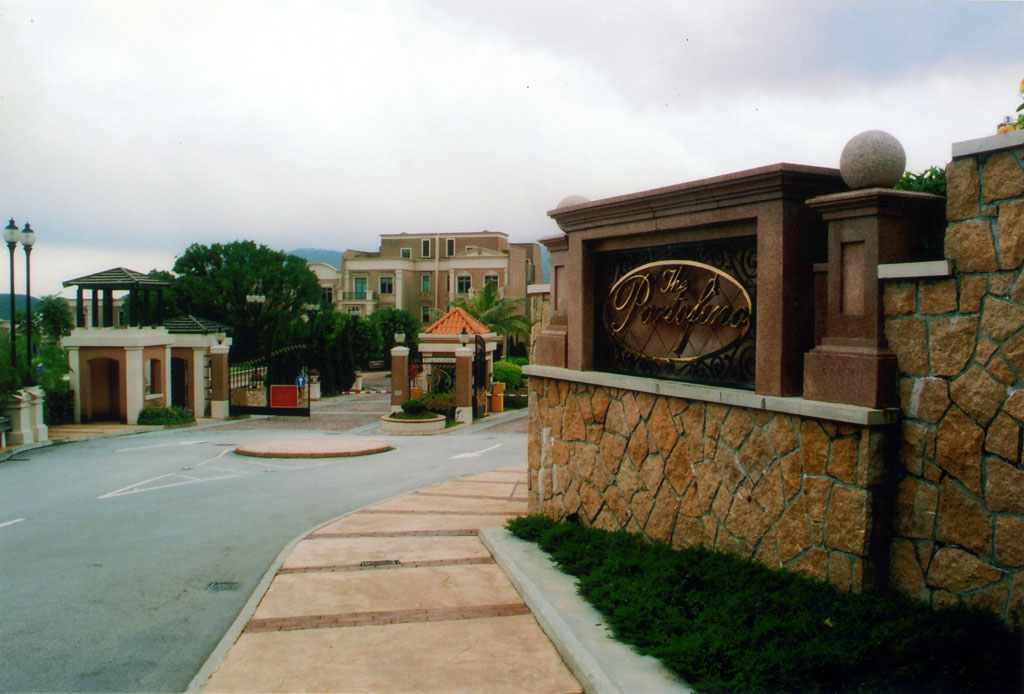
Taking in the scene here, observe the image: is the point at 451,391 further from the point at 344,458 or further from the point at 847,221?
the point at 847,221

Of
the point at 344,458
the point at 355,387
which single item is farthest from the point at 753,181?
the point at 355,387

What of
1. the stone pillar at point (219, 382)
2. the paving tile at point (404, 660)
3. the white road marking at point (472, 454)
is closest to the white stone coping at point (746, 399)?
the paving tile at point (404, 660)

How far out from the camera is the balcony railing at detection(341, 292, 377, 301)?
6636 centimetres

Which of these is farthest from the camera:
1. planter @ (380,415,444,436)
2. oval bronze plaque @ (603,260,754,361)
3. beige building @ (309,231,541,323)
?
beige building @ (309,231,541,323)

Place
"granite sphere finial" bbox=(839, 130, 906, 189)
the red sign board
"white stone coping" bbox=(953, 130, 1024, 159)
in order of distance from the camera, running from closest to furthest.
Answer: "white stone coping" bbox=(953, 130, 1024, 159)
"granite sphere finial" bbox=(839, 130, 906, 189)
the red sign board

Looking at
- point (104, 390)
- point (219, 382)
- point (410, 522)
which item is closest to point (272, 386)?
point (219, 382)

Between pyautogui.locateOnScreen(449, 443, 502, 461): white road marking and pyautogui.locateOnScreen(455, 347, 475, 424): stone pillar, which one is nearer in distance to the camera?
pyautogui.locateOnScreen(449, 443, 502, 461): white road marking

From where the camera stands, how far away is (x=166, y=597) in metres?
7.86

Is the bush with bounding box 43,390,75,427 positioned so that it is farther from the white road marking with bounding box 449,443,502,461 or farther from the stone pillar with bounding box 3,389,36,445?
the white road marking with bounding box 449,443,502,461

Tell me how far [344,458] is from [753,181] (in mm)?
15045

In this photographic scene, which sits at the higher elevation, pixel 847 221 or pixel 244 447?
pixel 847 221

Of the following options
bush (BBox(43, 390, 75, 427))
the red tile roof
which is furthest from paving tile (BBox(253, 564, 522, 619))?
the red tile roof

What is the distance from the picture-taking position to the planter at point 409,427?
26.5m

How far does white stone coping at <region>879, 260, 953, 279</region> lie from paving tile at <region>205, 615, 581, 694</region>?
3.48 meters
